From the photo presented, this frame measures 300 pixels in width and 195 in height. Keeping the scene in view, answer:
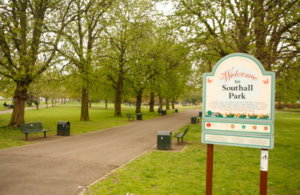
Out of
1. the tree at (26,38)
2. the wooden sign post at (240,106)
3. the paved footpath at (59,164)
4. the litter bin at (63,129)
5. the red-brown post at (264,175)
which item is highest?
the tree at (26,38)

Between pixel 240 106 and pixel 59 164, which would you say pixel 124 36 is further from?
pixel 240 106

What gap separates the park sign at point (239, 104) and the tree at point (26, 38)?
13230 millimetres

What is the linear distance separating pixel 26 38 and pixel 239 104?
52.7ft

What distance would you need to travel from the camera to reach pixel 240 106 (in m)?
4.07

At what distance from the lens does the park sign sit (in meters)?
3.91

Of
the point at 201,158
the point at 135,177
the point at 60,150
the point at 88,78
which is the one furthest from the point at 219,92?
the point at 88,78

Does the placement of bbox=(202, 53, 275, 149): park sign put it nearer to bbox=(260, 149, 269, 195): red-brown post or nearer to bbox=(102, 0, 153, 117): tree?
bbox=(260, 149, 269, 195): red-brown post

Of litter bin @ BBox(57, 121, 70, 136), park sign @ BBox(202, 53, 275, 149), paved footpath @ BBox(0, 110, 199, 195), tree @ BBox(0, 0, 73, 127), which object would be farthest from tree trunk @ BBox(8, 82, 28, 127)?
park sign @ BBox(202, 53, 275, 149)

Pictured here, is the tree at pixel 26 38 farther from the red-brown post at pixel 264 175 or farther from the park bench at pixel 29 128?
the red-brown post at pixel 264 175

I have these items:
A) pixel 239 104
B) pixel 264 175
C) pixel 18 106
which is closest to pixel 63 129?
pixel 18 106

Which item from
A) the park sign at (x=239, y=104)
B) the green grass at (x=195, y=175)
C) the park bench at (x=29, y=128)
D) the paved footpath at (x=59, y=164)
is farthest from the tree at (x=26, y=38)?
the park sign at (x=239, y=104)

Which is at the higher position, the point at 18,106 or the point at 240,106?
the point at 240,106

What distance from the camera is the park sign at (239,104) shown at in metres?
3.91

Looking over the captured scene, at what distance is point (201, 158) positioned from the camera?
27.9 ft
